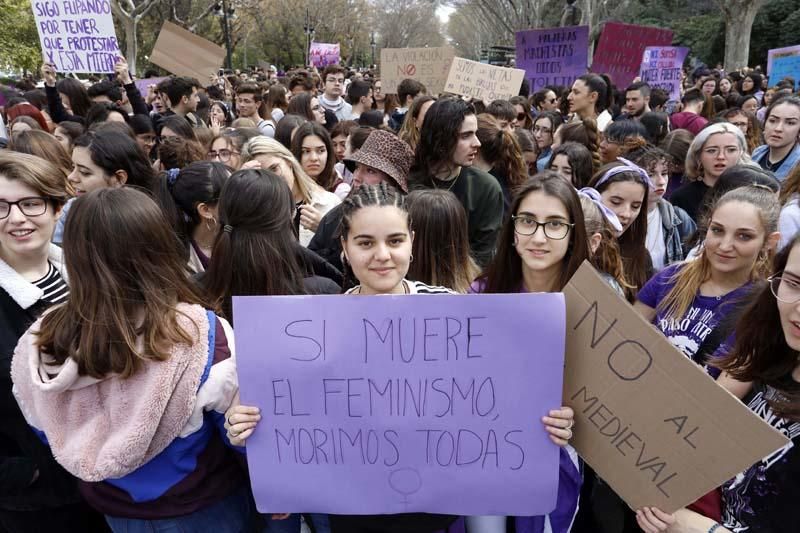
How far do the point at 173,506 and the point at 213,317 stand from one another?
0.57 metres

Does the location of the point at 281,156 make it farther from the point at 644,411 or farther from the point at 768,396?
the point at 768,396

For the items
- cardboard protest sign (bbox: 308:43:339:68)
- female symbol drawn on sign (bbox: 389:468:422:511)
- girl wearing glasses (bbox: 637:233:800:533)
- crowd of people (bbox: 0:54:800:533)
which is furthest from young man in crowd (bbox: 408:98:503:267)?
cardboard protest sign (bbox: 308:43:339:68)

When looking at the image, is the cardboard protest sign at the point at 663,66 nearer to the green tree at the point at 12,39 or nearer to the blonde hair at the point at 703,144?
the blonde hair at the point at 703,144

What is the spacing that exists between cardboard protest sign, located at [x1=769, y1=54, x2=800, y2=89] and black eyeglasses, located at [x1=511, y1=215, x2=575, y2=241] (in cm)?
1119

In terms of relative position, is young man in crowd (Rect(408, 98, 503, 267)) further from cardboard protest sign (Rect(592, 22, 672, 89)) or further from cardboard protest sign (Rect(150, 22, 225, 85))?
cardboard protest sign (Rect(592, 22, 672, 89))

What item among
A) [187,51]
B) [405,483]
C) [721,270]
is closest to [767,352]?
[721,270]

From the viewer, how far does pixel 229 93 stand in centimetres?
1206

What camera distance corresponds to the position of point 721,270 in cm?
232

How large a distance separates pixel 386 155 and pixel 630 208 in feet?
4.59

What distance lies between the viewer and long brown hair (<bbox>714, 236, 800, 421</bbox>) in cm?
158

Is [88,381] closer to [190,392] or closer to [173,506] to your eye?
[190,392]

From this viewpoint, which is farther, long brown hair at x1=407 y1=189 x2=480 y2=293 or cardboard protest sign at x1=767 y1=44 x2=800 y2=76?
cardboard protest sign at x1=767 y1=44 x2=800 y2=76

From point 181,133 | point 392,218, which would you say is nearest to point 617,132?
point 392,218

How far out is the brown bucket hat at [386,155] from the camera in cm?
323
